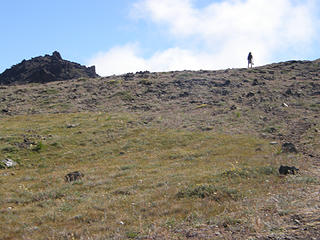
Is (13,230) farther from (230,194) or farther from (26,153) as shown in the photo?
(26,153)

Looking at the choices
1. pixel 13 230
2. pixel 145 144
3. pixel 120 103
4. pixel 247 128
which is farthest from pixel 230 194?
pixel 120 103

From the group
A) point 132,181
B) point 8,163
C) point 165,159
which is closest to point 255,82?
point 165,159

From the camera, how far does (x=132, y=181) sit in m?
15.1

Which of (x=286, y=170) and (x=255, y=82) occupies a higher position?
(x=255, y=82)

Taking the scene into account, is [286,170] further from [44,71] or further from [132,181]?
[44,71]

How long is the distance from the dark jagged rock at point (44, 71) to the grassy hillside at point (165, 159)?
22.4 meters

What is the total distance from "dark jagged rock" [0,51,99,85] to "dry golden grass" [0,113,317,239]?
41.4m

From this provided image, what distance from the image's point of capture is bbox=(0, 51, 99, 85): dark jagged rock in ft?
221

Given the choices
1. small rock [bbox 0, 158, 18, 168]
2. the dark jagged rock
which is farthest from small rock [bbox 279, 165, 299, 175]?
the dark jagged rock

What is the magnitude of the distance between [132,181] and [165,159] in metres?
4.78

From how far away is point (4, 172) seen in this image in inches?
731

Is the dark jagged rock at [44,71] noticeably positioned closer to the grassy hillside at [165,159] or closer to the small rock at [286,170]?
the grassy hillside at [165,159]

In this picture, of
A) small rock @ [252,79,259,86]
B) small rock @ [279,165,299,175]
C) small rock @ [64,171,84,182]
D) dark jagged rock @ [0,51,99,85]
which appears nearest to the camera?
small rock @ [279,165,299,175]

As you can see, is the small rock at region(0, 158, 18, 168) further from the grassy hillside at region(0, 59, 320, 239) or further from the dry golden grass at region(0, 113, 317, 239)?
the dry golden grass at region(0, 113, 317, 239)
